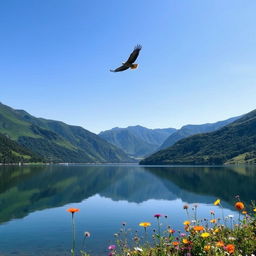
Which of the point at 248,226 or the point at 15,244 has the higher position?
the point at 248,226

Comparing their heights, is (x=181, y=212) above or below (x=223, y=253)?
below

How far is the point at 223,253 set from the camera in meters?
8.24

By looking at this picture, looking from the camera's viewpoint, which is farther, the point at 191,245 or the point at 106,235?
the point at 106,235

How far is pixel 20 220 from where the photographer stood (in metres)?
46.5

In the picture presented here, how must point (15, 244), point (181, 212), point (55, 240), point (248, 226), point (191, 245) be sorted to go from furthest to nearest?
point (181, 212) < point (55, 240) < point (15, 244) < point (248, 226) < point (191, 245)

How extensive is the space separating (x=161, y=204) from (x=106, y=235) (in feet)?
106

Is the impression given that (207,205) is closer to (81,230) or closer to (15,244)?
(81,230)

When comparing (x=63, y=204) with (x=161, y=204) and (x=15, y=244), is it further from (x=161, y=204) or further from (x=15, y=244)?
(x=15, y=244)

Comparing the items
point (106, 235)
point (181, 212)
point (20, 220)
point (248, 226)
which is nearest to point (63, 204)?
point (20, 220)

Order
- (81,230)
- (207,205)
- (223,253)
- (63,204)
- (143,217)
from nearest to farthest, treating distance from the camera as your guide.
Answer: (223,253), (81,230), (143,217), (207,205), (63,204)

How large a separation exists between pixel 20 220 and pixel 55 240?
1493 centimetres

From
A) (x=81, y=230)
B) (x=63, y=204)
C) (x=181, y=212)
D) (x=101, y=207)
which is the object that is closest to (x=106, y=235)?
(x=81, y=230)

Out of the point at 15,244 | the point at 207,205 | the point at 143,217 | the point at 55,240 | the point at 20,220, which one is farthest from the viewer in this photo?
the point at 207,205

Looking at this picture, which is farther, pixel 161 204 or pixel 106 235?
pixel 161 204
